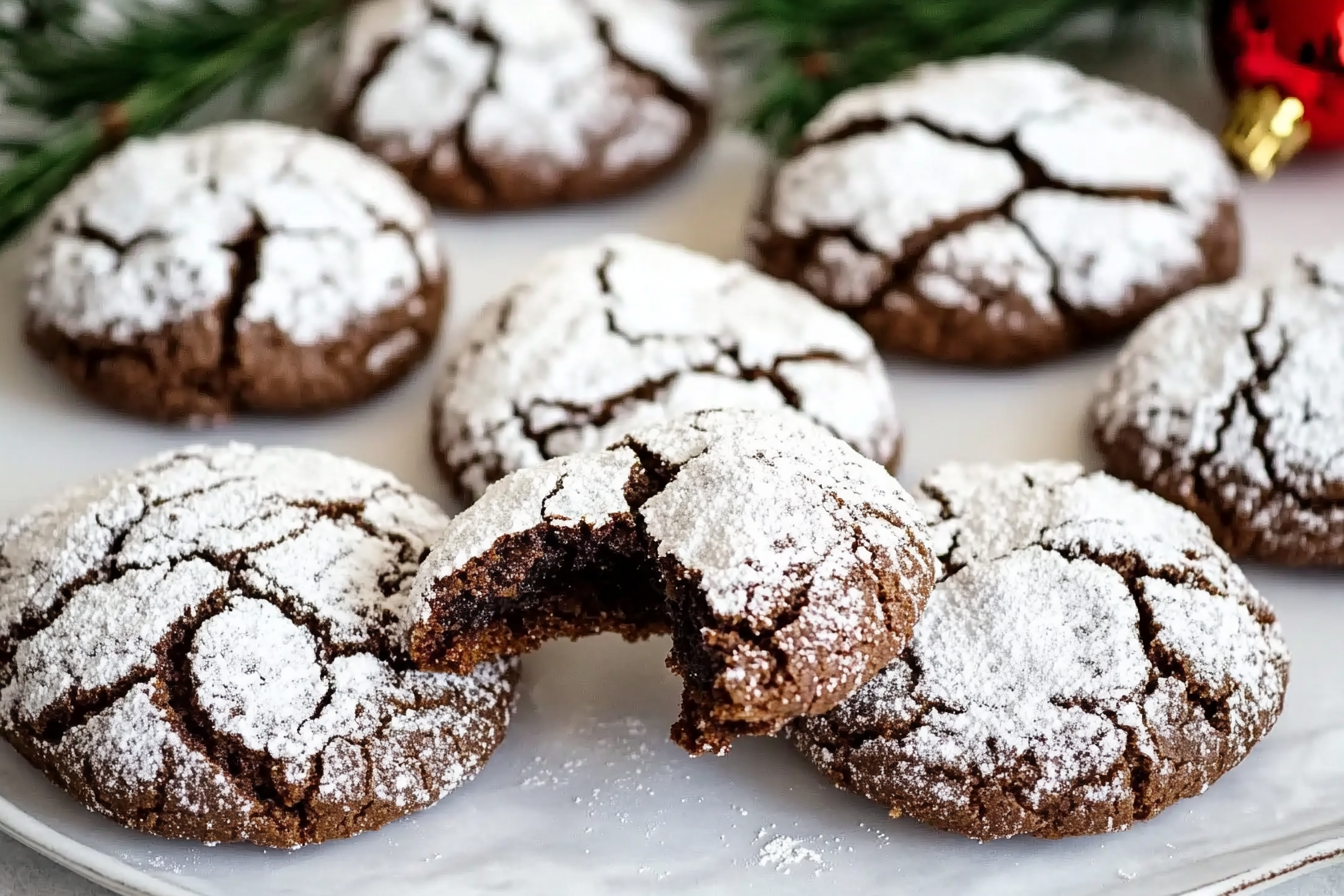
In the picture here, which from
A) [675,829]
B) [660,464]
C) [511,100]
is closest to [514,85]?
[511,100]

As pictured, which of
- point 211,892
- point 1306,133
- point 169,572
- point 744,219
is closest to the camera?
Answer: point 211,892

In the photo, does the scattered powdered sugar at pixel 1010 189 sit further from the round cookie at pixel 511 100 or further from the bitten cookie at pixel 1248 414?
the round cookie at pixel 511 100

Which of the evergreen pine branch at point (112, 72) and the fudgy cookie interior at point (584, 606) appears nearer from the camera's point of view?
the fudgy cookie interior at point (584, 606)

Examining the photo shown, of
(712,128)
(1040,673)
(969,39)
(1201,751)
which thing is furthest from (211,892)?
(969,39)

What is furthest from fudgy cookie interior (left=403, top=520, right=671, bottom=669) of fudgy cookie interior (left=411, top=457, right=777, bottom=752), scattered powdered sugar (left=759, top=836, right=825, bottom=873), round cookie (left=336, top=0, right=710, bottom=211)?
round cookie (left=336, top=0, right=710, bottom=211)

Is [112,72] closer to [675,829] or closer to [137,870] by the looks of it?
[137,870]

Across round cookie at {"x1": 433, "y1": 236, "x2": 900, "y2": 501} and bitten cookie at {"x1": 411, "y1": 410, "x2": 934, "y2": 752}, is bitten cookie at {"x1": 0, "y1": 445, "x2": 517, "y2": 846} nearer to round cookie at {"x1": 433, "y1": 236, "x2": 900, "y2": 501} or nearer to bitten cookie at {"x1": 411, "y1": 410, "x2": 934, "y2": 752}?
bitten cookie at {"x1": 411, "y1": 410, "x2": 934, "y2": 752}

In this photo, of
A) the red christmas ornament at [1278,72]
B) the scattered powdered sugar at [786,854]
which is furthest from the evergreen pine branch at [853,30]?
the scattered powdered sugar at [786,854]

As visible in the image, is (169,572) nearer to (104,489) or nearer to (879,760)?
(104,489)
